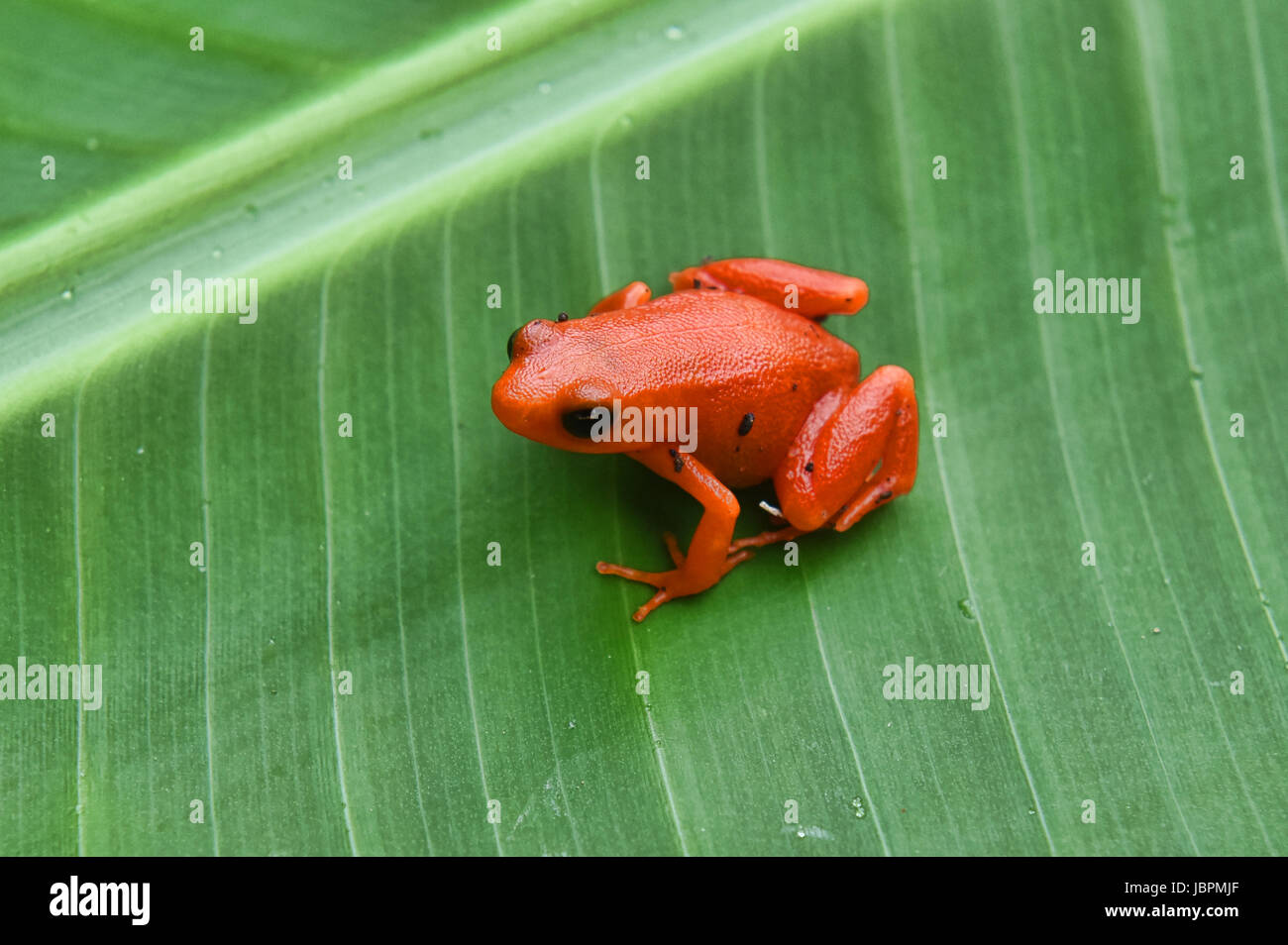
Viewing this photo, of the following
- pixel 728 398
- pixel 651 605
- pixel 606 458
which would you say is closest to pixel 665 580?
pixel 651 605

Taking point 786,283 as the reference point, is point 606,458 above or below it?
below

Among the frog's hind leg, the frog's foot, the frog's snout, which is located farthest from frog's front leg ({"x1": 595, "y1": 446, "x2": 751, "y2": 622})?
the frog's snout

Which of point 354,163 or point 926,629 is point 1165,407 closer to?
point 926,629

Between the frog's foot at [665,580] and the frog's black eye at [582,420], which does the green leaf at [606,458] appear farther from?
the frog's black eye at [582,420]

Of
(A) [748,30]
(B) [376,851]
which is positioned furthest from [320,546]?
(A) [748,30]

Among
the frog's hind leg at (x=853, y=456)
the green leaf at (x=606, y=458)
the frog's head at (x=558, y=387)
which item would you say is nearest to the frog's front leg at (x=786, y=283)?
the green leaf at (x=606, y=458)

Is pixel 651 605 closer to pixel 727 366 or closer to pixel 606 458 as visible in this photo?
pixel 606 458
